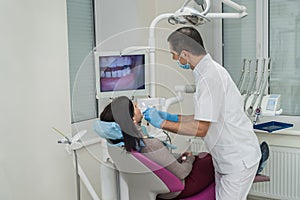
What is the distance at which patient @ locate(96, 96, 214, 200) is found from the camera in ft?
5.71

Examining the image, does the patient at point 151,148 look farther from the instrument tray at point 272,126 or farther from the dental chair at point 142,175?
the instrument tray at point 272,126

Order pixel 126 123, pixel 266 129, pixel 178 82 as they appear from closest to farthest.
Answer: pixel 126 123
pixel 178 82
pixel 266 129

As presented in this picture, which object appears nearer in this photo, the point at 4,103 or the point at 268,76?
the point at 4,103

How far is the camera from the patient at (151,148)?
68.6 inches

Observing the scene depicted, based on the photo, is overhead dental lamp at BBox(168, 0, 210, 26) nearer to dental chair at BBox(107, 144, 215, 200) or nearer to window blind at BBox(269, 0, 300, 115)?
dental chair at BBox(107, 144, 215, 200)

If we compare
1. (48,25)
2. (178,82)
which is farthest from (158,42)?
(48,25)

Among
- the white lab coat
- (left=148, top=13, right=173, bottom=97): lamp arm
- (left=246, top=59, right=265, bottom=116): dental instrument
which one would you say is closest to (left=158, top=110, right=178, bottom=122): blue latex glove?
the white lab coat

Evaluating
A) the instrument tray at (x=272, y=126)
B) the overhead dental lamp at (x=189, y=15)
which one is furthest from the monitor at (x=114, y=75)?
the instrument tray at (x=272, y=126)

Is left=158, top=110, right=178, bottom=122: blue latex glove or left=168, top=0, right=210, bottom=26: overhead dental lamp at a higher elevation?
left=168, top=0, right=210, bottom=26: overhead dental lamp

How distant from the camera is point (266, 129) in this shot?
3.06 m

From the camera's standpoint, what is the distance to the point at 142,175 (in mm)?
1910

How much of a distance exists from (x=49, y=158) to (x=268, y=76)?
193 cm

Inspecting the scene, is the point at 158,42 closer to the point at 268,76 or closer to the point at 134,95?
the point at 134,95

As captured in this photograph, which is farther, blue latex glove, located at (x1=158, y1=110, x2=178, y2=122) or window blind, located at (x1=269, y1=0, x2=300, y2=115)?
window blind, located at (x1=269, y1=0, x2=300, y2=115)
